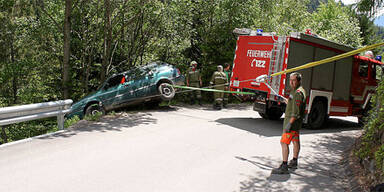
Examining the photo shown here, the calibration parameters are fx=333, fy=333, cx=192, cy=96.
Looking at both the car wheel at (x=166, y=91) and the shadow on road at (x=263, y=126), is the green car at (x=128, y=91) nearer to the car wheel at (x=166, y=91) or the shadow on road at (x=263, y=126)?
the car wheel at (x=166, y=91)

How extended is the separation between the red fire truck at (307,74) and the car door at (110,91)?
13.1ft

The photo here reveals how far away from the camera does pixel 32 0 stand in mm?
13625

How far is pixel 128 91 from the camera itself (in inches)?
454

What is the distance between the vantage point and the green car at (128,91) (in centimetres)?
1144

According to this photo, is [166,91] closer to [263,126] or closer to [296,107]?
[263,126]

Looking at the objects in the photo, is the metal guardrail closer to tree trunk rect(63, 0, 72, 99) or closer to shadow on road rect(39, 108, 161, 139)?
shadow on road rect(39, 108, 161, 139)

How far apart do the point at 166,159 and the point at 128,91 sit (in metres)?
5.72

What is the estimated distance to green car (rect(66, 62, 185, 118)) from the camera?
11438mm

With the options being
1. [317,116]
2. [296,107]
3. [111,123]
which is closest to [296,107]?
[296,107]

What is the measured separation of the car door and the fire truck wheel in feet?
21.1

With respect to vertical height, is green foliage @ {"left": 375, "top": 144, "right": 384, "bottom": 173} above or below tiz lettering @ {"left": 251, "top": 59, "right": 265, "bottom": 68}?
below

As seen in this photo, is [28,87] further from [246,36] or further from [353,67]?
[353,67]

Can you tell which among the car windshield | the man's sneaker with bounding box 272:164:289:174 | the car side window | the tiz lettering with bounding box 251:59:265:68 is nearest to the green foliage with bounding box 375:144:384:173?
the man's sneaker with bounding box 272:164:289:174

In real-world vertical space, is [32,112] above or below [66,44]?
below
